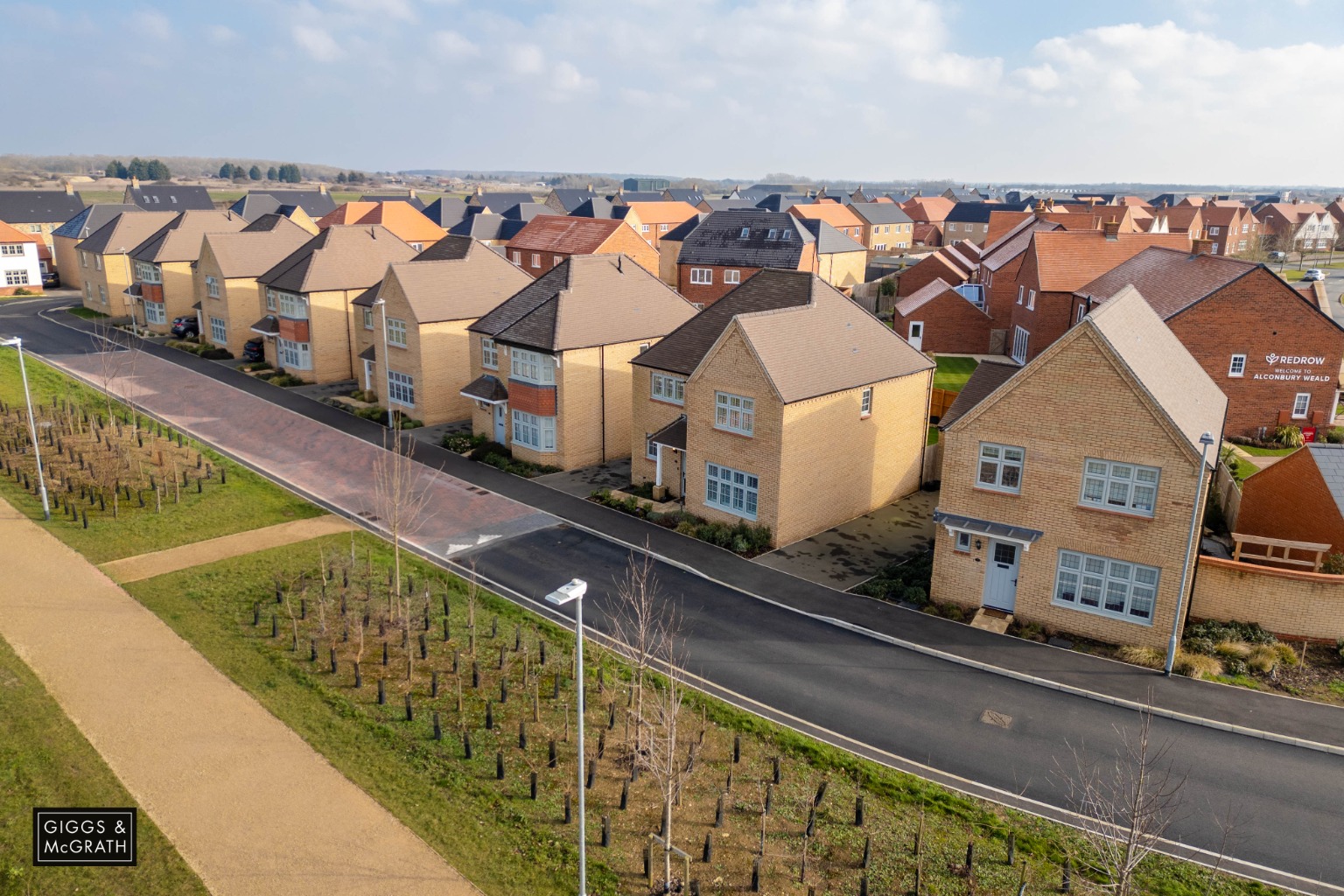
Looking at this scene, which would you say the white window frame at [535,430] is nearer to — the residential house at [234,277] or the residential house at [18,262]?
the residential house at [234,277]

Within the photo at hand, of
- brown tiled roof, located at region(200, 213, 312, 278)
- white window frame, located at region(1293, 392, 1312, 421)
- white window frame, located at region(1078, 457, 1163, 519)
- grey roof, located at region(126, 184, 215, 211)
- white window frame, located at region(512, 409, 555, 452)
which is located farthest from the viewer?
grey roof, located at region(126, 184, 215, 211)

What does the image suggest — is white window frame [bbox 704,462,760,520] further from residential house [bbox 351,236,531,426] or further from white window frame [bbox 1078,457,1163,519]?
residential house [bbox 351,236,531,426]

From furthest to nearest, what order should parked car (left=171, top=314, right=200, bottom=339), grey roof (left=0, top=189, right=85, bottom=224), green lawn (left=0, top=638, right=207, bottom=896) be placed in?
grey roof (left=0, top=189, right=85, bottom=224) → parked car (left=171, top=314, right=200, bottom=339) → green lawn (left=0, top=638, right=207, bottom=896)

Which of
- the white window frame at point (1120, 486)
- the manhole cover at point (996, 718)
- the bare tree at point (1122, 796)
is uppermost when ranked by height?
the white window frame at point (1120, 486)

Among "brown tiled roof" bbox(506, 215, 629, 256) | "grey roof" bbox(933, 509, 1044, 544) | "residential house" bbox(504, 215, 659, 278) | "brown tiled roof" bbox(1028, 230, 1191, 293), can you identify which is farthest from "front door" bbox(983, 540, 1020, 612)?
"brown tiled roof" bbox(506, 215, 629, 256)

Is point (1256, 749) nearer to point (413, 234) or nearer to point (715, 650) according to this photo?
point (715, 650)

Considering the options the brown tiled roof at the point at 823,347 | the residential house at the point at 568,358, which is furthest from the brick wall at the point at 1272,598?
the residential house at the point at 568,358

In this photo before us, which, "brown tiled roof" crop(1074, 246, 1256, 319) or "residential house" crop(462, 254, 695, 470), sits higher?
"brown tiled roof" crop(1074, 246, 1256, 319)
